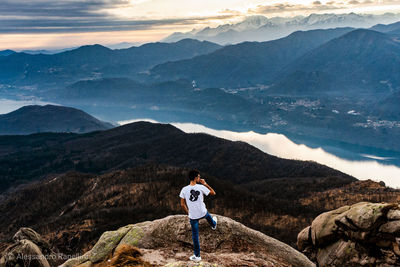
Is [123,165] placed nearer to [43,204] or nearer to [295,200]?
[43,204]

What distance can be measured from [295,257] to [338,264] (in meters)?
2.58

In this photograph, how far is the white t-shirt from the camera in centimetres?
1631

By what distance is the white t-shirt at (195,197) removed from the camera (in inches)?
642

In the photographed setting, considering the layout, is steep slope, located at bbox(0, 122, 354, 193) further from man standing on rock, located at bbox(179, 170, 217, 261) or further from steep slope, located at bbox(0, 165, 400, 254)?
man standing on rock, located at bbox(179, 170, 217, 261)

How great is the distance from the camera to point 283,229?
53.8 metres

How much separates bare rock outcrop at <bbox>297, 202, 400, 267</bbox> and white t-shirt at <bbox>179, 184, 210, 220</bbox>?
9.32m

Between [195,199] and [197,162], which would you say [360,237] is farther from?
[197,162]

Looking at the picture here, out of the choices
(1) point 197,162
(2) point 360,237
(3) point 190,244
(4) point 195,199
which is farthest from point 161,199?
(1) point 197,162

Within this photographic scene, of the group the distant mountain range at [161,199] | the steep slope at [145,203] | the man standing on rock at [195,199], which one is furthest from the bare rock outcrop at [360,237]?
the distant mountain range at [161,199]

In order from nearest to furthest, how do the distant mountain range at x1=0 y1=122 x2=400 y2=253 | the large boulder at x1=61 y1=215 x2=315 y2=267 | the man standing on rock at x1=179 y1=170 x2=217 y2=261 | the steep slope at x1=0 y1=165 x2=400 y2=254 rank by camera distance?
the man standing on rock at x1=179 y1=170 x2=217 y2=261 < the large boulder at x1=61 y1=215 x2=315 y2=267 < the steep slope at x1=0 y1=165 x2=400 y2=254 < the distant mountain range at x1=0 y1=122 x2=400 y2=253

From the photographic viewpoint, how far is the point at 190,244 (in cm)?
1902

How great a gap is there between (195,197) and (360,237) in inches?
400

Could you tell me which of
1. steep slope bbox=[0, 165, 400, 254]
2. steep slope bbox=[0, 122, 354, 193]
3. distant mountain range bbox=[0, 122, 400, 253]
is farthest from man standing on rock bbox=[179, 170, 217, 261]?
steep slope bbox=[0, 122, 354, 193]

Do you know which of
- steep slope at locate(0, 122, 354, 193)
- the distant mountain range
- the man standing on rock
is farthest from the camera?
steep slope at locate(0, 122, 354, 193)
